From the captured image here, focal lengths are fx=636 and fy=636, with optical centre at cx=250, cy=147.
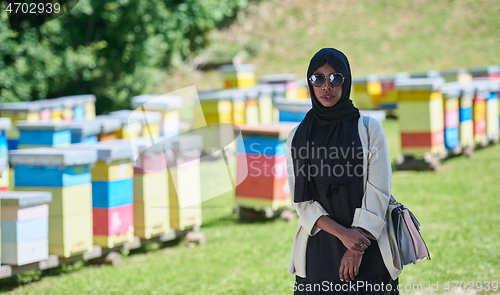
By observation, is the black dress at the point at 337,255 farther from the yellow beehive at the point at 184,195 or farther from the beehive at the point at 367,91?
the beehive at the point at 367,91

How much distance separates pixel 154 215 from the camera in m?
6.16

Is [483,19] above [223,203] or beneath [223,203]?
above

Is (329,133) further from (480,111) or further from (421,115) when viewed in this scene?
(480,111)

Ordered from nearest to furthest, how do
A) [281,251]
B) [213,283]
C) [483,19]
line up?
[213,283]
[281,251]
[483,19]

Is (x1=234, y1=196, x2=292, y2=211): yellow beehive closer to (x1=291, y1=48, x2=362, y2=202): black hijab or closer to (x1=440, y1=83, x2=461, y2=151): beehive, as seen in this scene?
(x1=440, y1=83, x2=461, y2=151): beehive

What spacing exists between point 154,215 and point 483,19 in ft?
73.3

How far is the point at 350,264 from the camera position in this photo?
267 cm

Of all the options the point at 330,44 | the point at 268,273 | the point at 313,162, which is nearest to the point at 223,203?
the point at 268,273

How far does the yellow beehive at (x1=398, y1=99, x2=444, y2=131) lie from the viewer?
9.57 metres

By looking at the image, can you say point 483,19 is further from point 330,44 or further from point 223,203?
point 223,203

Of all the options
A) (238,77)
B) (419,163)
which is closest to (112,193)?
(419,163)

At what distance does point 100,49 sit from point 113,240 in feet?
38.8

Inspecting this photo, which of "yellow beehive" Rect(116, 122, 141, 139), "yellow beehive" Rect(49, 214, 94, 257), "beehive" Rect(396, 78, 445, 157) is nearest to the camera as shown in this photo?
"yellow beehive" Rect(49, 214, 94, 257)
